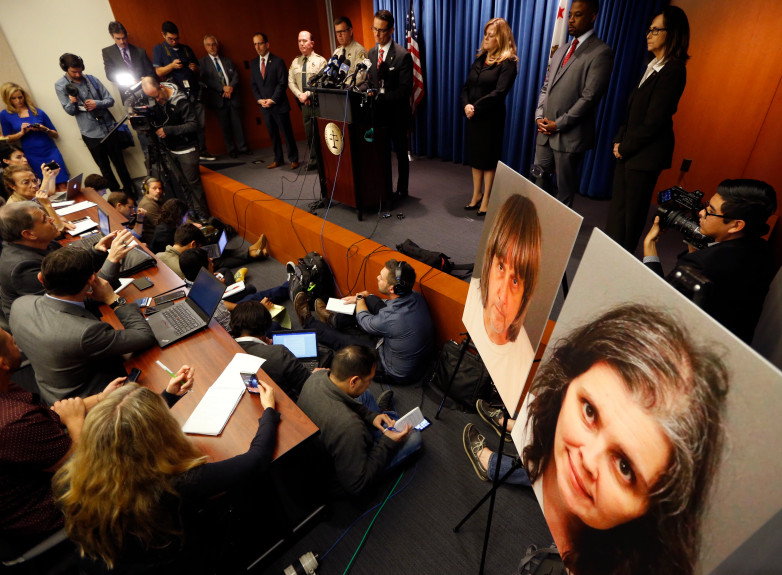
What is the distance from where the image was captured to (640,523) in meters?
0.75

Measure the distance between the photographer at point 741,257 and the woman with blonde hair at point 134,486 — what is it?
1774 millimetres

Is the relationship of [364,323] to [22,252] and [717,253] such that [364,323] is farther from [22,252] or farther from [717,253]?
[22,252]

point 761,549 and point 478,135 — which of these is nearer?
point 761,549

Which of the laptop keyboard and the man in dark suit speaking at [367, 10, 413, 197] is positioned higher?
the man in dark suit speaking at [367, 10, 413, 197]

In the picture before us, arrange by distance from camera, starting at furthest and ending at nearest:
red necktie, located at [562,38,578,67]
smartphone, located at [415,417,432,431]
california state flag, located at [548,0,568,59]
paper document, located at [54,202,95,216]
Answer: paper document, located at [54,202,95,216], california state flag, located at [548,0,568,59], red necktie, located at [562,38,578,67], smartphone, located at [415,417,432,431]

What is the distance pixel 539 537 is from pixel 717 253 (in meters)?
1.38

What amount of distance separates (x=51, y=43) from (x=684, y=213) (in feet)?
22.8

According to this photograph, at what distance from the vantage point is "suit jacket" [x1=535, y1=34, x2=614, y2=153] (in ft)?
8.37

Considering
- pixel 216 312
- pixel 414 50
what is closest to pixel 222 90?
pixel 414 50

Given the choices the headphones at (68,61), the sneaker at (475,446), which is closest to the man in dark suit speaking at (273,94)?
the headphones at (68,61)

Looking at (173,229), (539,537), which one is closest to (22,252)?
(173,229)

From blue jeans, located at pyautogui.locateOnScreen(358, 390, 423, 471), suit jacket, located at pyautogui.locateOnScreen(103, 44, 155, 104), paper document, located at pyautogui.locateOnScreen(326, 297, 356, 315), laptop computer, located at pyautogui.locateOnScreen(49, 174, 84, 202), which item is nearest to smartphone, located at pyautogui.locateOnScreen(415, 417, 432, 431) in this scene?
blue jeans, located at pyautogui.locateOnScreen(358, 390, 423, 471)

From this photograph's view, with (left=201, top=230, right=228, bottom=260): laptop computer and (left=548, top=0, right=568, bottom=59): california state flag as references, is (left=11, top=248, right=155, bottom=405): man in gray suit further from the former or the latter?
(left=548, top=0, right=568, bottom=59): california state flag

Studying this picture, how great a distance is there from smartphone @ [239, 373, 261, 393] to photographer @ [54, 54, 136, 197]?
14.9 feet
